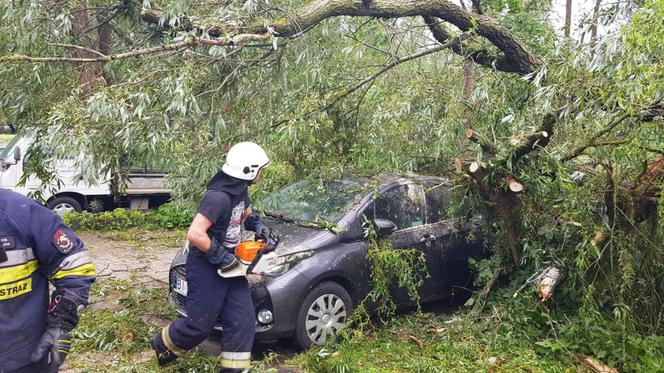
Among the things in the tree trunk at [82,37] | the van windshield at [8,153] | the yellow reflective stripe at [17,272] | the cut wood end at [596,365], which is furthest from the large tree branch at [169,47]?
the van windshield at [8,153]

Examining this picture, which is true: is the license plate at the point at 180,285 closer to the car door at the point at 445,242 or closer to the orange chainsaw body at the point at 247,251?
the orange chainsaw body at the point at 247,251

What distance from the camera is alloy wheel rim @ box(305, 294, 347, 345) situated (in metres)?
4.75

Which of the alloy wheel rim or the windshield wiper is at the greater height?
the windshield wiper

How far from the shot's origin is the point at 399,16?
5613mm

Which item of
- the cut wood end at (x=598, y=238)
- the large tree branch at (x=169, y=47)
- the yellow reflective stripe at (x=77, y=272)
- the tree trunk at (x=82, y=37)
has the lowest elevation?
the cut wood end at (x=598, y=238)

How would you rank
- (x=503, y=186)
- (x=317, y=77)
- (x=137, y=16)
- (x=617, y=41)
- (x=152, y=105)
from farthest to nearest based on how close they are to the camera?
(x=137, y=16), (x=317, y=77), (x=503, y=186), (x=152, y=105), (x=617, y=41)

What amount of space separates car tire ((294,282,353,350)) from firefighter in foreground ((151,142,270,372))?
0.71 meters

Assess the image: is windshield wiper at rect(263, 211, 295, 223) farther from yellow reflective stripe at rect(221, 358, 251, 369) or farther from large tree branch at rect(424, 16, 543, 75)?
large tree branch at rect(424, 16, 543, 75)

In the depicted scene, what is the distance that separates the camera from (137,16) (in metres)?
5.72

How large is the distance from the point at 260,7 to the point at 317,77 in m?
0.83

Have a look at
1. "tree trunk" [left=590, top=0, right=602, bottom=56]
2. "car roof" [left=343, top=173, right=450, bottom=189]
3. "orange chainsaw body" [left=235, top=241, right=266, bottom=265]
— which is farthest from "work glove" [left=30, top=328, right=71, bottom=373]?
"tree trunk" [left=590, top=0, right=602, bottom=56]

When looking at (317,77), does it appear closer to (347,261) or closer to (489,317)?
(347,261)

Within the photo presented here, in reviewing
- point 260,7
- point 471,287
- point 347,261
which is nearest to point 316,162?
point 347,261

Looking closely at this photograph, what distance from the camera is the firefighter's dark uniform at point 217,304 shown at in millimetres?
3922
